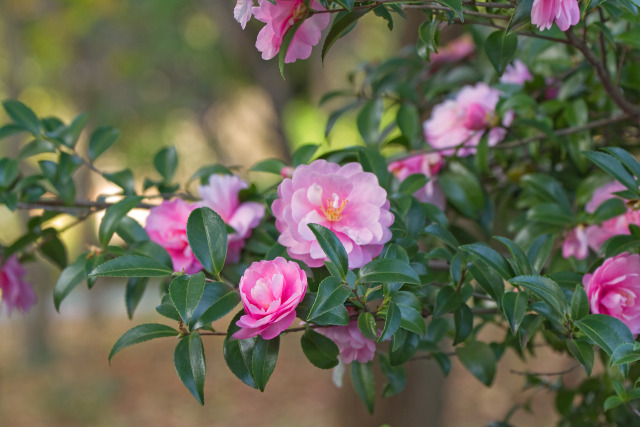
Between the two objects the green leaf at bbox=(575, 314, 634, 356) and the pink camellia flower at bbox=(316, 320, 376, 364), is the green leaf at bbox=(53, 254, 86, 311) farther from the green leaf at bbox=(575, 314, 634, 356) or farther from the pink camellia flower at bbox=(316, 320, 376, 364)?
the green leaf at bbox=(575, 314, 634, 356)

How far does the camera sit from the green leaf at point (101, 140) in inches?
39.5

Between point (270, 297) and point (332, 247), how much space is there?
0.07 metres

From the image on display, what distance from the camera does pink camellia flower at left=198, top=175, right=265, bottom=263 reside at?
77 cm

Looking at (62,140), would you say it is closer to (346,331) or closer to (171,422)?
(346,331)

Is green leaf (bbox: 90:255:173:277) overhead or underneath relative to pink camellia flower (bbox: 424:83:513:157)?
overhead

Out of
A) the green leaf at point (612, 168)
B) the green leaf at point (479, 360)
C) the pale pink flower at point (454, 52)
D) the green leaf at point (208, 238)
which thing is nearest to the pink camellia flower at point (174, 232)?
the green leaf at point (208, 238)

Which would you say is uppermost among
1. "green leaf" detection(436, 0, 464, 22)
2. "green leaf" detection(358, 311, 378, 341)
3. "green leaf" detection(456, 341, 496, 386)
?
"green leaf" detection(436, 0, 464, 22)

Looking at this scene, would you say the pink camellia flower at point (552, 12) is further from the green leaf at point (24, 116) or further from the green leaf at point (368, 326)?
the green leaf at point (24, 116)

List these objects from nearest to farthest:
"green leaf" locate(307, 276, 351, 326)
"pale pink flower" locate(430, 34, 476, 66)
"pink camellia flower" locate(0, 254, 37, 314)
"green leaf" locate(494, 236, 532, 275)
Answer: "green leaf" locate(307, 276, 351, 326) < "green leaf" locate(494, 236, 532, 275) < "pink camellia flower" locate(0, 254, 37, 314) < "pale pink flower" locate(430, 34, 476, 66)

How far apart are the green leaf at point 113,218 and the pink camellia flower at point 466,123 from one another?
440 mm

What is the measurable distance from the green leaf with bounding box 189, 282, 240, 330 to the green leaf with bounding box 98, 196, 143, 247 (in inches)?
9.0

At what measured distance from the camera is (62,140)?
971 millimetres

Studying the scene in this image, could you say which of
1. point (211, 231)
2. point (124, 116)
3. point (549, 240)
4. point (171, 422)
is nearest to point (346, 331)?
point (211, 231)

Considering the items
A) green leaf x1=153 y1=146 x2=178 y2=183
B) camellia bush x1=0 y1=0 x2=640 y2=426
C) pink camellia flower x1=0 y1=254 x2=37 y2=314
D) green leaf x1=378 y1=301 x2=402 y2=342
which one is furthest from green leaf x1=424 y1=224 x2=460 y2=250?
pink camellia flower x1=0 y1=254 x2=37 y2=314
